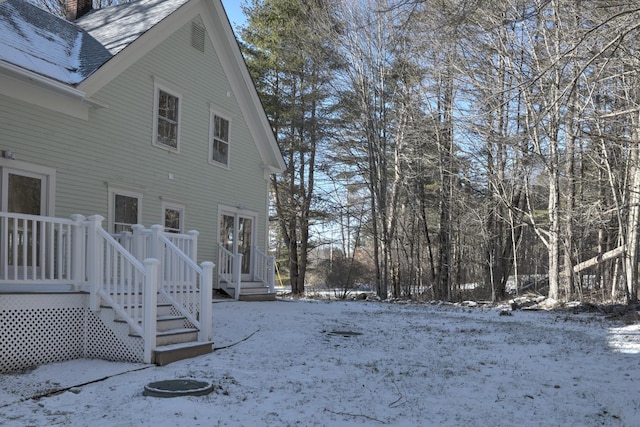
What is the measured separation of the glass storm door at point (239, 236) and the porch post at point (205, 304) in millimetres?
6829

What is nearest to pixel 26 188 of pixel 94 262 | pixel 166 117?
pixel 94 262

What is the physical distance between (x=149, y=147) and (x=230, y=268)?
12.7ft

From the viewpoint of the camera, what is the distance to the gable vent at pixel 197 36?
1226 centimetres

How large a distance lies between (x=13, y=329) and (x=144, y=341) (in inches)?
52.9

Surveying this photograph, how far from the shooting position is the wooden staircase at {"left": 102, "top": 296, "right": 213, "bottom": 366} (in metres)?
5.72

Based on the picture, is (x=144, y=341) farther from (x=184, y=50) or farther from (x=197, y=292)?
(x=184, y=50)

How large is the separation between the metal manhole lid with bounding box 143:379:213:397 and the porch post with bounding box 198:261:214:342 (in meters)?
1.68

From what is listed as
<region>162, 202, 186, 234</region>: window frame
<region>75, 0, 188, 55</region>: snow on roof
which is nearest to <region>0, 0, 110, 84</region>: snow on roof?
<region>75, 0, 188, 55</region>: snow on roof

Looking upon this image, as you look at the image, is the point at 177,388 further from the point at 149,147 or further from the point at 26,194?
the point at 149,147

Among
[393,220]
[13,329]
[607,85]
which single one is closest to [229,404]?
[13,329]

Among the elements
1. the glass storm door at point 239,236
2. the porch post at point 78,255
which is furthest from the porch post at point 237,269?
the porch post at point 78,255

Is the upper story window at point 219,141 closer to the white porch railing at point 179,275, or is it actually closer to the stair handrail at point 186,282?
the white porch railing at point 179,275

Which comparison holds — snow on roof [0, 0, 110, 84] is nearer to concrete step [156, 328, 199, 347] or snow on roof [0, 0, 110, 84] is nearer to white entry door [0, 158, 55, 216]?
white entry door [0, 158, 55, 216]

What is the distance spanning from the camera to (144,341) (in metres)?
5.64
